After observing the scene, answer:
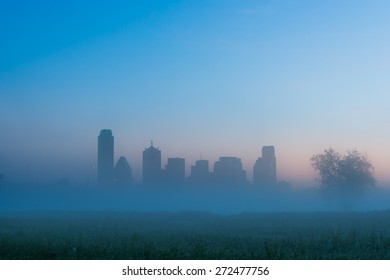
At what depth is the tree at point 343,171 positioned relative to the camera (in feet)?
296

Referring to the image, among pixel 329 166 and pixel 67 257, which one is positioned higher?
pixel 329 166

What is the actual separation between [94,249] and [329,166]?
82.6 meters

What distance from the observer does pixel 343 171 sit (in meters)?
90.3

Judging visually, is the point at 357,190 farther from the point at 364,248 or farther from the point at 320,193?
the point at 364,248

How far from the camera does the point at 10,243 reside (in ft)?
46.6

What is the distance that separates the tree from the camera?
90188mm
